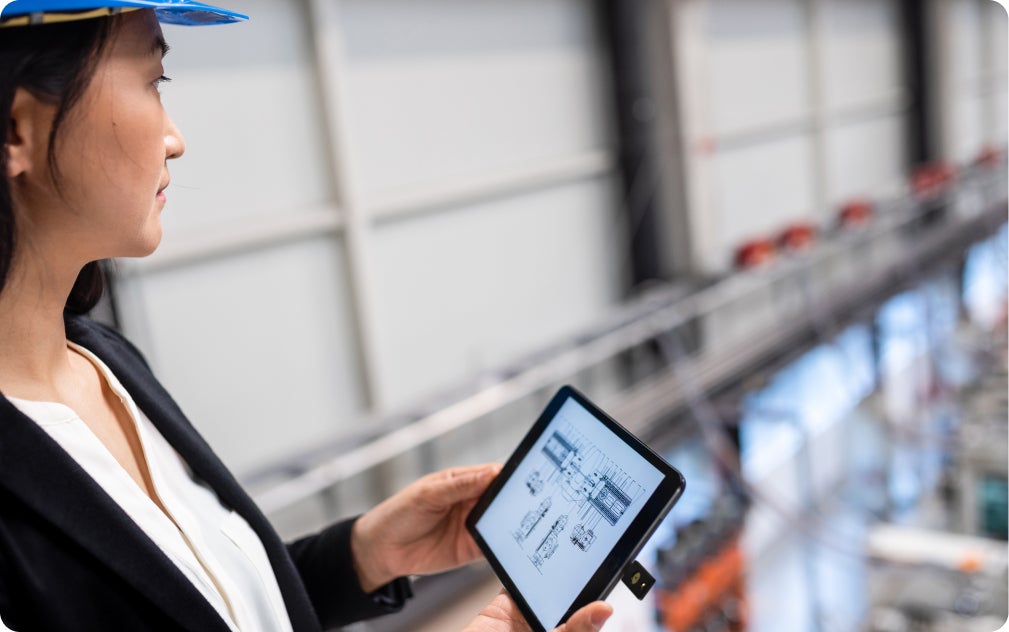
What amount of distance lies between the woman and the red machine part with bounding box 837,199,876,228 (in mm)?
5055

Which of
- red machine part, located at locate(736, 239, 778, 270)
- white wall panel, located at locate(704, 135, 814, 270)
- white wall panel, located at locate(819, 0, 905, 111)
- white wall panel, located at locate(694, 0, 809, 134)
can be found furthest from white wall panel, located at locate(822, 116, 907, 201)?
red machine part, located at locate(736, 239, 778, 270)

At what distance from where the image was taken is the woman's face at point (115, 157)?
714 mm

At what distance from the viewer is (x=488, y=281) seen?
371 centimetres

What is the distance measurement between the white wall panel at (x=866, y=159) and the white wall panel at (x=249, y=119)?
442 cm

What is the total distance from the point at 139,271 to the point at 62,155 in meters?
1.78

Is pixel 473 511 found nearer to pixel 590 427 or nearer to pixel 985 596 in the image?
pixel 590 427

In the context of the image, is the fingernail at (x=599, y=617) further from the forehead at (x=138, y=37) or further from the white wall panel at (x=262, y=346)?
the white wall panel at (x=262, y=346)

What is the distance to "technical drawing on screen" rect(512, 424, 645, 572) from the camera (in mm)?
910

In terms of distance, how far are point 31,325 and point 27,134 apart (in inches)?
7.1

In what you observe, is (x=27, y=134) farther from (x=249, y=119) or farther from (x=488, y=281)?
(x=488, y=281)

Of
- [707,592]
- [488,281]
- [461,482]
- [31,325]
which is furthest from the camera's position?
[488,281]

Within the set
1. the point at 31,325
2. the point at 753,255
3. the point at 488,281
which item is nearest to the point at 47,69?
the point at 31,325

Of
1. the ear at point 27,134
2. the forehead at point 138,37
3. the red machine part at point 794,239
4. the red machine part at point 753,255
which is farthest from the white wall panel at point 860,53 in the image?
the ear at point 27,134

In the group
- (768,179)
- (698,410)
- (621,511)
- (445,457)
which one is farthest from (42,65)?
(768,179)
